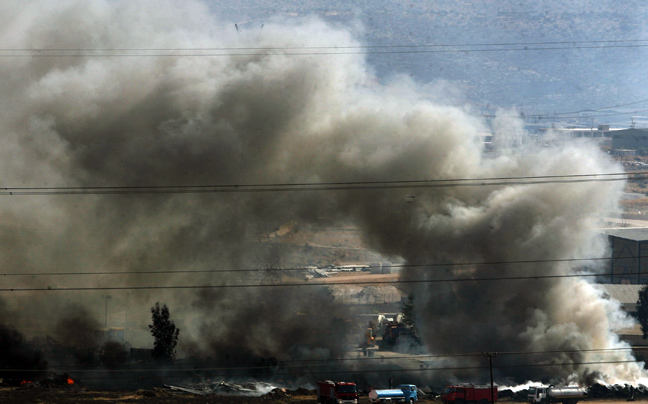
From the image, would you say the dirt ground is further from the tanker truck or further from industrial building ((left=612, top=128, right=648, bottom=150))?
industrial building ((left=612, top=128, right=648, bottom=150))

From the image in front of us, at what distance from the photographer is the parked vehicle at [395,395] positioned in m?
41.1

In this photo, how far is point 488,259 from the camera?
48938 millimetres

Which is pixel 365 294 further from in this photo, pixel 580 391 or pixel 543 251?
pixel 580 391

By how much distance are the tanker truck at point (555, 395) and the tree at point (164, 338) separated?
73.8 ft

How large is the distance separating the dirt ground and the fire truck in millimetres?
1192

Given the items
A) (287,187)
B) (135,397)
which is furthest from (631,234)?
(135,397)

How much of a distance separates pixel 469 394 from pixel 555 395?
16.5 ft

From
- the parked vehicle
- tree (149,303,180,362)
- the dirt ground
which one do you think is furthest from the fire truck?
tree (149,303,180,362)

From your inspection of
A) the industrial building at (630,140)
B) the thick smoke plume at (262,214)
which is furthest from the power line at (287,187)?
the industrial building at (630,140)

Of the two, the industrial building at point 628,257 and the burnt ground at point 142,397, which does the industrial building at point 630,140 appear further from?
the burnt ground at point 142,397

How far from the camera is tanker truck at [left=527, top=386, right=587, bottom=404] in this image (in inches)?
1649

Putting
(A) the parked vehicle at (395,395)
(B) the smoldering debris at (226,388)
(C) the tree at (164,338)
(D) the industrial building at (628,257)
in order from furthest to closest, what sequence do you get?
(D) the industrial building at (628,257), (C) the tree at (164,338), (B) the smoldering debris at (226,388), (A) the parked vehicle at (395,395)

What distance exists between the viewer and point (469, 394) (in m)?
40.9

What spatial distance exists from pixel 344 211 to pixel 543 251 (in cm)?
1379
